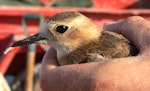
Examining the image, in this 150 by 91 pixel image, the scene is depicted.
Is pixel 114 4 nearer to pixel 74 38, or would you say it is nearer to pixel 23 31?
pixel 23 31

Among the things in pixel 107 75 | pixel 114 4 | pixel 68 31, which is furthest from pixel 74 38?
pixel 114 4

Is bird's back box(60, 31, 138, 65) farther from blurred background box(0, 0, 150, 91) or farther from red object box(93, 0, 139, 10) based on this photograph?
red object box(93, 0, 139, 10)

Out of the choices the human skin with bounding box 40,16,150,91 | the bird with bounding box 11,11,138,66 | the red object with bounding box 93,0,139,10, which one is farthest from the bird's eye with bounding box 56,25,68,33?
the red object with bounding box 93,0,139,10

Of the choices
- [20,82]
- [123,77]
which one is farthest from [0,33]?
[123,77]

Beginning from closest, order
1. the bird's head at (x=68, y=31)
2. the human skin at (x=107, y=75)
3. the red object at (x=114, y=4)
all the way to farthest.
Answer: the human skin at (x=107, y=75)
the bird's head at (x=68, y=31)
the red object at (x=114, y=4)

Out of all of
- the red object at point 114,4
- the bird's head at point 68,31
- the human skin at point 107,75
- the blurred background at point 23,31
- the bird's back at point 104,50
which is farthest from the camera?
the red object at point 114,4

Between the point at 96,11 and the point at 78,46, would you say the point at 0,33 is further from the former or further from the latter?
the point at 78,46

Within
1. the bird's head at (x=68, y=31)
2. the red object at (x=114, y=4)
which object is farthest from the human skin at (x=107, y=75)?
the red object at (x=114, y=4)

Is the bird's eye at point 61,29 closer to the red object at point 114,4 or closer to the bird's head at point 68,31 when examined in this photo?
the bird's head at point 68,31

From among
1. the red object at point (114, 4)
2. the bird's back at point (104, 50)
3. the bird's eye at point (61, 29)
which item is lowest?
the red object at point (114, 4)
